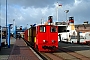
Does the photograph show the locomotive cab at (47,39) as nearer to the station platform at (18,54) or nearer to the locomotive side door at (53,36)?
the locomotive side door at (53,36)

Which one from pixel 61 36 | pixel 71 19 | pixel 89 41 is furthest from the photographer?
pixel 71 19

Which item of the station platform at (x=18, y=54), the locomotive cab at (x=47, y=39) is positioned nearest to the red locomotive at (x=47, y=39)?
Answer: the locomotive cab at (x=47, y=39)

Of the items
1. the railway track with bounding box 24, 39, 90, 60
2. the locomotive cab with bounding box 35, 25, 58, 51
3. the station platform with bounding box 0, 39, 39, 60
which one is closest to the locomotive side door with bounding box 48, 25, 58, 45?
the locomotive cab with bounding box 35, 25, 58, 51

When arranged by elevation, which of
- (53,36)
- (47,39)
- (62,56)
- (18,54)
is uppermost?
(53,36)

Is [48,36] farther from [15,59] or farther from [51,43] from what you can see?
[15,59]

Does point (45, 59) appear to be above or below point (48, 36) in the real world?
below

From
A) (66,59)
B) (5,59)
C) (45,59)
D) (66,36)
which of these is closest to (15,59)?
(5,59)

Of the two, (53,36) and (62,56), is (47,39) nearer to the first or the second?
(53,36)

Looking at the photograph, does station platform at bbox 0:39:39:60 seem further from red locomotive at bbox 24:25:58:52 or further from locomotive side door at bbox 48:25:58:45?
locomotive side door at bbox 48:25:58:45

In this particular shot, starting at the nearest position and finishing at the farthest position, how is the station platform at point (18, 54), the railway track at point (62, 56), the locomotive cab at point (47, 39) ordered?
the station platform at point (18, 54) < the railway track at point (62, 56) < the locomotive cab at point (47, 39)

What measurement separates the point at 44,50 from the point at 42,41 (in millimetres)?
1039

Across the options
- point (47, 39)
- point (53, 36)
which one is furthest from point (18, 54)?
point (53, 36)

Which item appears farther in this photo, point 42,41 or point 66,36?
point 66,36

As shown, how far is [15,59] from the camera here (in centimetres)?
1617
